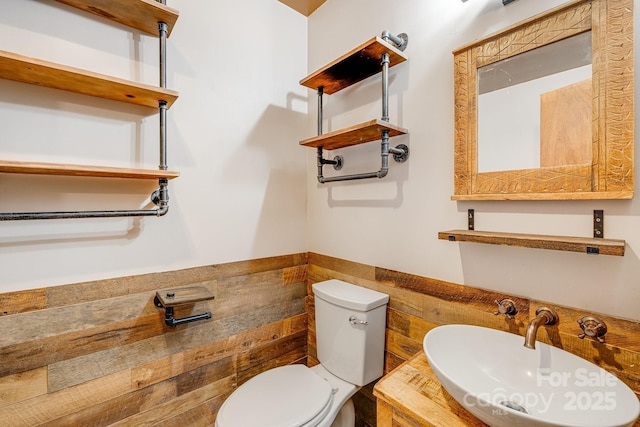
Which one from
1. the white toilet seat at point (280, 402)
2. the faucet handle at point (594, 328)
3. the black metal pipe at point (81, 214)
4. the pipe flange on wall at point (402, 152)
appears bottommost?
the white toilet seat at point (280, 402)

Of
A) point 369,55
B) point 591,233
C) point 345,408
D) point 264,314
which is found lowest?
point 345,408

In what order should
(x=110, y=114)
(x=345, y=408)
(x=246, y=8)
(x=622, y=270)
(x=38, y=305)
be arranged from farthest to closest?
1. (x=246, y=8)
2. (x=345, y=408)
3. (x=110, y=114)
4. (x=38, y=305)
5. (x=622, y=270)

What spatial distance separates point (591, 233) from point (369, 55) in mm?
1064

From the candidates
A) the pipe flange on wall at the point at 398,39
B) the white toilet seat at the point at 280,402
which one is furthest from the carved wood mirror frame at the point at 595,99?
the white toilet seat at the point at 280,402

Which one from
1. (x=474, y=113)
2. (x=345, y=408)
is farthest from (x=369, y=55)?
(x=345, y=408)

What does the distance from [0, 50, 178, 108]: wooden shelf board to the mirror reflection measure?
3.99 ft

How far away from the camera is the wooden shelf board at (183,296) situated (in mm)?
1229

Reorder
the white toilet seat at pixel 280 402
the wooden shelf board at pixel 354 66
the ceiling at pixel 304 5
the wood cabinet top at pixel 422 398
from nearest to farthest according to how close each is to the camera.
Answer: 1. the wood cabinet top at pixel 422 398
2. the white toilet seat at pixel 280 402
3. the wooden shelf board at pixel 354 66
4. the ceiling at pixel 304 5

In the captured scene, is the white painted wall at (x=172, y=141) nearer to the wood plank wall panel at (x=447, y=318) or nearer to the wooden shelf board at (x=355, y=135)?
the wooden shelf board at (x=355, y=135)

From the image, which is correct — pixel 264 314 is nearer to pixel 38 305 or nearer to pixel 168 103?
pixel 38 305

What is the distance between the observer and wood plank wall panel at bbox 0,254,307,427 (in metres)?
1.07

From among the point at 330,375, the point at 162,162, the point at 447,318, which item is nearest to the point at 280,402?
the point at 330,375

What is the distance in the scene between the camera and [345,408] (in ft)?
4.61

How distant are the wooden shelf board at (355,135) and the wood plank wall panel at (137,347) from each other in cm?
73
